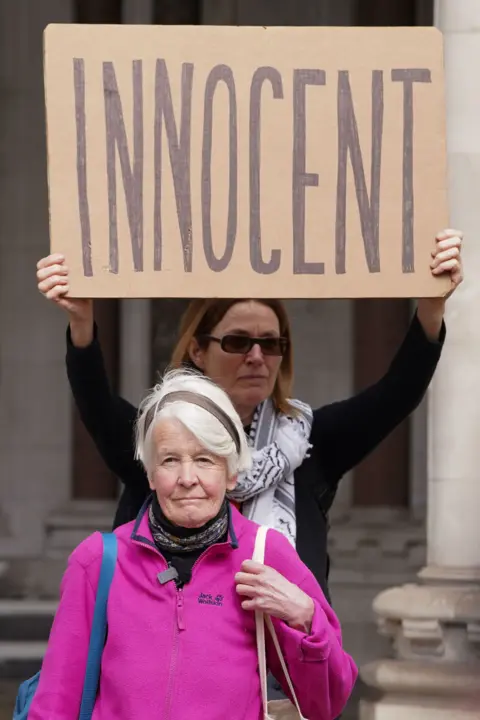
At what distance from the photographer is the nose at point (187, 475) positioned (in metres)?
3.03

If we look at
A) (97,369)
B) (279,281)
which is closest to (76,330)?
(97,369)

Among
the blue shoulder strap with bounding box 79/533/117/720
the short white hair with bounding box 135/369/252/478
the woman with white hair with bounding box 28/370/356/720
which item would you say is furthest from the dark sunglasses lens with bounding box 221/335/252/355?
the blue shoulder strap with bounding box 79/533/117/720

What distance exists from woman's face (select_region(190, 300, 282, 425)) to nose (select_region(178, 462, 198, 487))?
2.48ft

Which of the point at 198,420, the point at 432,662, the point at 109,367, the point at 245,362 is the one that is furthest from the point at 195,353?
the point at 109,367

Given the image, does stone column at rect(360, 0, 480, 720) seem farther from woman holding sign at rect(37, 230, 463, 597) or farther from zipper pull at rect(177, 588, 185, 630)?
zipper pull at rect(177, 588, 185, 630)

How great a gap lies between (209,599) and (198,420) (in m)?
0.36

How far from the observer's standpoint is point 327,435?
389 cm

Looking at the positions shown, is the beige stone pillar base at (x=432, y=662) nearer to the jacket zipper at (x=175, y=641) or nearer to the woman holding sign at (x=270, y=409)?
the woman holding sign at (x=270, y=409)

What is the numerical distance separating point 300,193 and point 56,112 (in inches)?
23.4

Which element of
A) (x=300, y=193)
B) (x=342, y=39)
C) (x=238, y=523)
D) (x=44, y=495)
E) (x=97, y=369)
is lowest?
(x=44, y=495)

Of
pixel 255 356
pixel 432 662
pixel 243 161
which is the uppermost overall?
pixel 243 161

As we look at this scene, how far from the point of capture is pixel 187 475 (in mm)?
3039

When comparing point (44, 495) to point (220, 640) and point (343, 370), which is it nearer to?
point (343, 370)

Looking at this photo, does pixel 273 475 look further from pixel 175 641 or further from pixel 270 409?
pixel 175 641
